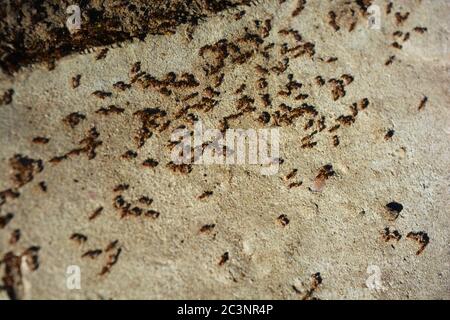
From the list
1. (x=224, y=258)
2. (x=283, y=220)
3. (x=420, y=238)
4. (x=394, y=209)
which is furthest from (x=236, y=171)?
(x=420, y=238)

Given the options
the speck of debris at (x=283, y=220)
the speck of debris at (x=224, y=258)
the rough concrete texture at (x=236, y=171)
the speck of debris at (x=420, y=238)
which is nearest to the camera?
the rough concrete texture at (x=236, y=171)

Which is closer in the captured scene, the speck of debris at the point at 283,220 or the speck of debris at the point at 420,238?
the speck of debris at the point at 283,220

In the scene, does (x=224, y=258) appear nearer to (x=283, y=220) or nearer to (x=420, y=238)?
(x=283, y=220)

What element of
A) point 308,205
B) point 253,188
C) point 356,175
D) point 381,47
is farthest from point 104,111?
point 381,47

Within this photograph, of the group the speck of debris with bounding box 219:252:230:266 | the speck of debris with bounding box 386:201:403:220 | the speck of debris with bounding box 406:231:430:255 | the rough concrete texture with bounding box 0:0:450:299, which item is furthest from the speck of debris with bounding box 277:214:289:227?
the speck of debris with bounding box 406:231:430:255

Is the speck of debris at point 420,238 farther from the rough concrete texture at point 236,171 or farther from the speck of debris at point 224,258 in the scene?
the speck of debris at point 224,258

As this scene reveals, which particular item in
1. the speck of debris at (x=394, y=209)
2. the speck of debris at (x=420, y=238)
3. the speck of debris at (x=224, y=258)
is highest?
the speck of debris at (x=394, y=209)

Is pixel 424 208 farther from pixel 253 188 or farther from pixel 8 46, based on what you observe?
pixel 8 46

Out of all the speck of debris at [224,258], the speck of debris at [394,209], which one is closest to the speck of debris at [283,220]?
the speck of debris at [224,258]

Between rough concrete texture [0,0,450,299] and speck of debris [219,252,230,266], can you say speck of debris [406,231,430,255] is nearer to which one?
rough concrete texture [0,0,450,299]
